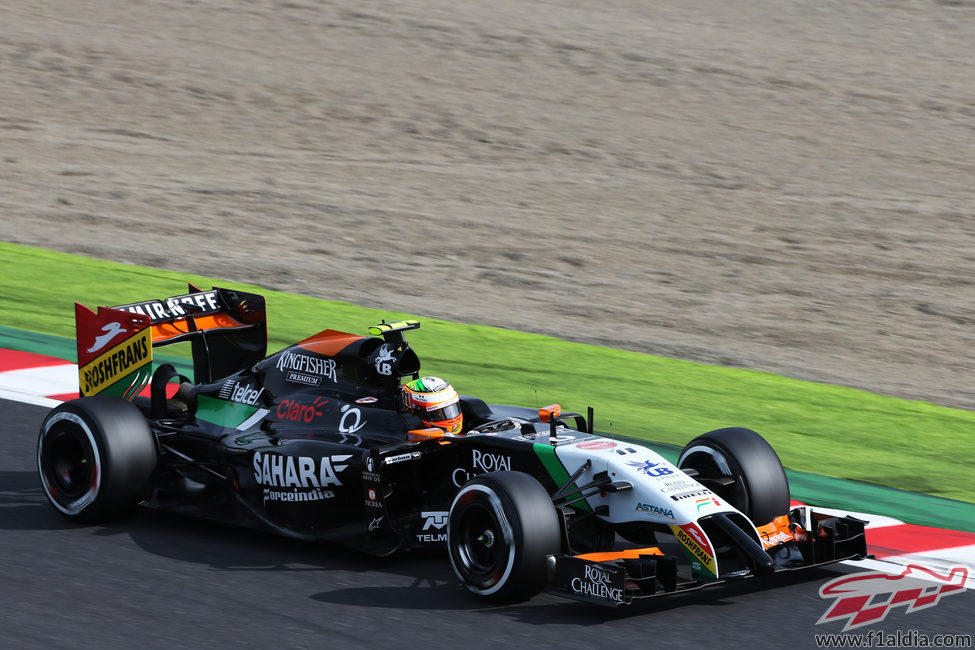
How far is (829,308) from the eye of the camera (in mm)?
13836

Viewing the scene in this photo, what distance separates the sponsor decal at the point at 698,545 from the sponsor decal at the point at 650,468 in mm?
309

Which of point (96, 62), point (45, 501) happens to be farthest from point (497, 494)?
point (96, 62)

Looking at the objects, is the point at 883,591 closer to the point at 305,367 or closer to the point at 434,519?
the point at 434,519

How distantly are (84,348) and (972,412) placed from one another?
6379 mm

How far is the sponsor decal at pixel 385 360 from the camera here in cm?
739

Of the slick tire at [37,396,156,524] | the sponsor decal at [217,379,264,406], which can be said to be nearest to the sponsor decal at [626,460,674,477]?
the sponsor decal at [217,379,264,406]

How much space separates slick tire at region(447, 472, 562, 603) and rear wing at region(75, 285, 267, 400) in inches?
95.5

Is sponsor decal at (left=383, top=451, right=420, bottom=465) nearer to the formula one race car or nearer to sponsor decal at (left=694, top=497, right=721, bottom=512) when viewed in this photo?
the formula one race car

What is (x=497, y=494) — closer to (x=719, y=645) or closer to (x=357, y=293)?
(x=719, y=645)

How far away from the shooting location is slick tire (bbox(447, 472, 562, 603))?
19.9 feet

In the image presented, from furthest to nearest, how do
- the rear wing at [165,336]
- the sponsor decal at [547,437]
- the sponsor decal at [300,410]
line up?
the rear wing at [165,336]
the sponsor decal at [300,410]
the sponsor decal at [547,437]

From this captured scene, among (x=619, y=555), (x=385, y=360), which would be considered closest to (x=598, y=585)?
(x=619, y=555)

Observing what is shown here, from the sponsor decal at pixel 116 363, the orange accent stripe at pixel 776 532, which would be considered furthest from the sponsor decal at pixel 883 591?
the sponsor decal at pixel 116 363

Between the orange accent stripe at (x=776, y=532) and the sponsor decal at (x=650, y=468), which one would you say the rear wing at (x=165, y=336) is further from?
the orange accent stripe at (x=776, y=532)
